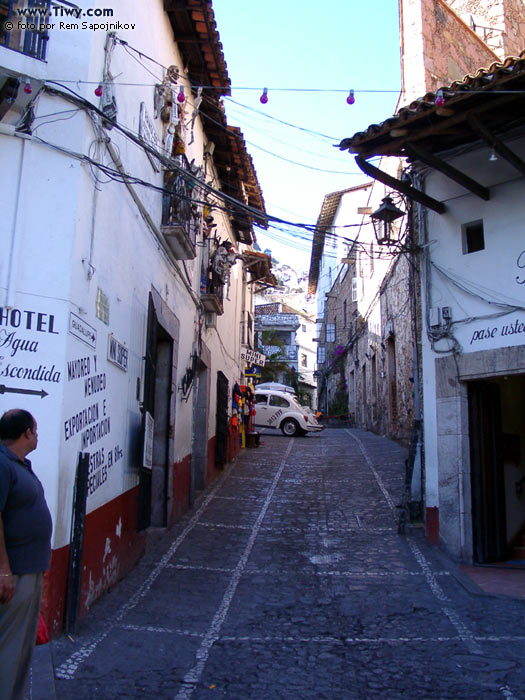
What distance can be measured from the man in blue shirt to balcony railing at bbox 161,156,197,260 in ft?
16.9

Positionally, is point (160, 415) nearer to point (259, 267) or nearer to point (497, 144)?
point (497, 144)

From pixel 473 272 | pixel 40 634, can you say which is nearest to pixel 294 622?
pixel 40 634

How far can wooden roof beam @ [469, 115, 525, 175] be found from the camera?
21.9ft

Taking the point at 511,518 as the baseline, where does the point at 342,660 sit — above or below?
below

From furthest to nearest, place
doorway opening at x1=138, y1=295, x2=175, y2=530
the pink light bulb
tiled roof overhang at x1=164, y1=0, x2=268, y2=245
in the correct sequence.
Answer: tiled roof overhang at x1=164, y1=0, x2=268, y2=245, doorway opening at x1=138, y1=295, x2=175, y2=530, the pink light bulb

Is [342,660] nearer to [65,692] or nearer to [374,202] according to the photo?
[65,692]

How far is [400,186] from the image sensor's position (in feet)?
25.7

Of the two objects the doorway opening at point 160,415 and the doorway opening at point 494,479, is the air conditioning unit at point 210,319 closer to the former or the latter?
the doorway opening at point 160,415

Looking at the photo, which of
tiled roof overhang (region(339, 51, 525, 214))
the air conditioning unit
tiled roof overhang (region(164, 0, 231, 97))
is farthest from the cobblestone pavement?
tiled roof overhang (region(164, 0, 231, 97))

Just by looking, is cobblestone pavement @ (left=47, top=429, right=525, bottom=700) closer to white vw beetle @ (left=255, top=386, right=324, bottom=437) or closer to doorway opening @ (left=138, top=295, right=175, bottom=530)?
doorway opening @ (left=138, top=295, right=175, bottom=530)

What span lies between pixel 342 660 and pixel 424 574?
2.36 metres

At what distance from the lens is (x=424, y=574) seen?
22.0 ft

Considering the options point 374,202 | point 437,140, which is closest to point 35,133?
point 437,140

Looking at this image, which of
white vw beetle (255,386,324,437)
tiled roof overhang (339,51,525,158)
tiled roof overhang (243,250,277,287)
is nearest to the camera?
tiled roof overhang (339,51,525,158)
